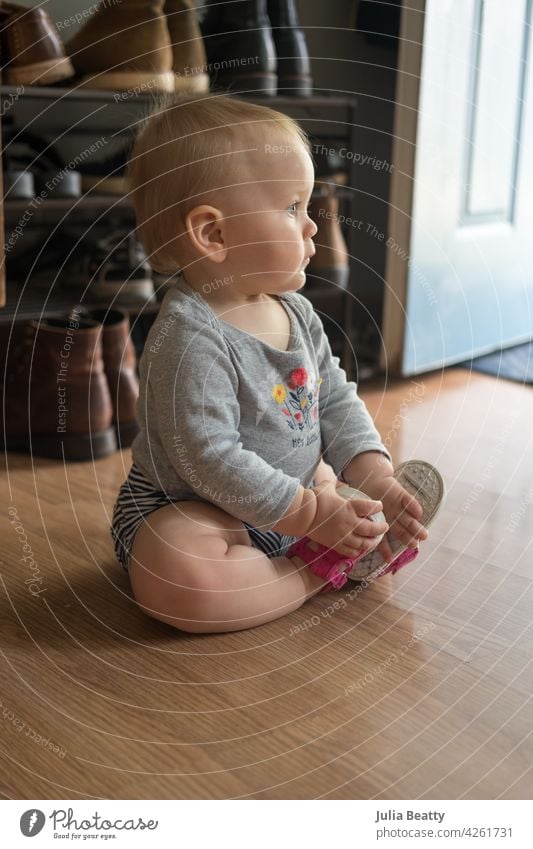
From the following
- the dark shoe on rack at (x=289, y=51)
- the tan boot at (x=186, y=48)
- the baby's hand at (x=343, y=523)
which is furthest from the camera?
the dark shoe on rack at (x=289, y=51)

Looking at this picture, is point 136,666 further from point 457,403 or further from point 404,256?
point 404,256

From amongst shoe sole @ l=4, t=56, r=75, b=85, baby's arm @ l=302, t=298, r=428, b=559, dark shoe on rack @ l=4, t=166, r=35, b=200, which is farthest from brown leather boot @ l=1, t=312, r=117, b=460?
baby's arm @ l=302, t=298, r=428, b=559

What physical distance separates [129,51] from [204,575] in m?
0.83

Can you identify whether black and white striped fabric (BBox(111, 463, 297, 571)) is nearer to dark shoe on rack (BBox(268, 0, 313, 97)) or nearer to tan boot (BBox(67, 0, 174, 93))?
tan boot (BBox(67, 0, 174, 93))

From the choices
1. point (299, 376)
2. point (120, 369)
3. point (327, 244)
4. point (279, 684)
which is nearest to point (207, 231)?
point (299, 376)

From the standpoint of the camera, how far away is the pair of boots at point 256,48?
146 centimetres

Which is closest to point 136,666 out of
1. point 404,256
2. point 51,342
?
point 51,342

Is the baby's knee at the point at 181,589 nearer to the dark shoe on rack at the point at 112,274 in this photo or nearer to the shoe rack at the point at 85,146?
the shoe rack at the point at 85,146

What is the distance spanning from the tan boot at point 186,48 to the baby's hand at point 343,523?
0.79 metres

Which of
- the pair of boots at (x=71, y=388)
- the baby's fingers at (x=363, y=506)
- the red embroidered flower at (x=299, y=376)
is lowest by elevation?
the pair of boots at (x=71, y=388)

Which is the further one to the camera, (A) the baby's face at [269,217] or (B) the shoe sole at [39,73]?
(B) the shoe sole at [39,73]

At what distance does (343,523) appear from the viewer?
80 cm

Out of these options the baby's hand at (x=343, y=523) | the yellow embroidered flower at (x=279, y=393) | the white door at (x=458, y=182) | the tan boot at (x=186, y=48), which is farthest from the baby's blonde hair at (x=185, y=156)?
the white door at (x=458, y=182)

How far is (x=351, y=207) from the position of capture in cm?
182
